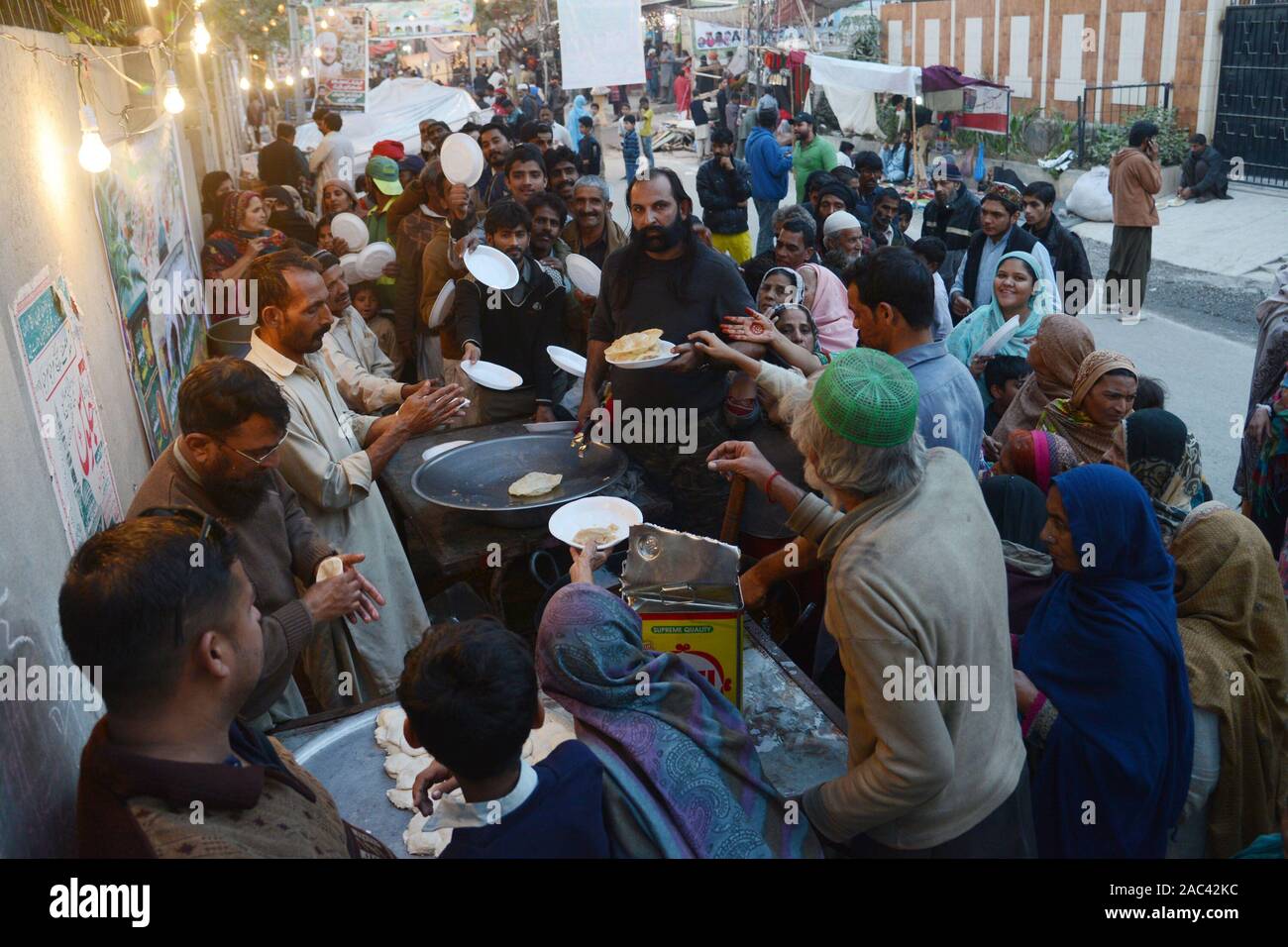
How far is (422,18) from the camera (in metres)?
22.1

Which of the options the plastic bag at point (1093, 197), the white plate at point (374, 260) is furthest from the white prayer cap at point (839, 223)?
the plastic bag at point (1093, 197)

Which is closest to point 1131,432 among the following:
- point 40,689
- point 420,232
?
point 40,689

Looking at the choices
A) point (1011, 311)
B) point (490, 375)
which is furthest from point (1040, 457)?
point (490, 375)

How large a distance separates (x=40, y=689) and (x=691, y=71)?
28.6 meters

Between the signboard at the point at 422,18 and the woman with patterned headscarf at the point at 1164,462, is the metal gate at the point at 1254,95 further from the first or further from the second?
the signboard at the point at 422,18

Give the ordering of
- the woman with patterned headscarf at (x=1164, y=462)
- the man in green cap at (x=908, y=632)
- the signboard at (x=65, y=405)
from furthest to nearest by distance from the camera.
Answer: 1. the woman with patterned headscarf at (x=1164, y=462)
2. the signboard at (x=65, y=405)
3. the man in green cap at (x=908, y=632)

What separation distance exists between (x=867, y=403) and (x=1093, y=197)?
14.4 m

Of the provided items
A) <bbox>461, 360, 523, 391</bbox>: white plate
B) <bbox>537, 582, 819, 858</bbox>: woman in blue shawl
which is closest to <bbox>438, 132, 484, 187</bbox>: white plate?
<bbox>461, 360, 523, 391</bbox>: white plate

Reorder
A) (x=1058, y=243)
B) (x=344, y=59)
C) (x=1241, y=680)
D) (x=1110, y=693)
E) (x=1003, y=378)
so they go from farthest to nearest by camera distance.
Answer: (x=344, y=59)
(x=1058, y=243)
(x=1003, y=378)
(x=1241, y=680)
(x=1110, y=693)

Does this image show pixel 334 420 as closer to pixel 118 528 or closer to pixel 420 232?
pixel 118 528

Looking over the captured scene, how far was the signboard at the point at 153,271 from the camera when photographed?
4.68 m

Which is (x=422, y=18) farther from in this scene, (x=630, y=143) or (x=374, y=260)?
(x=374, y=260)

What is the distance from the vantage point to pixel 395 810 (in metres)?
2.53

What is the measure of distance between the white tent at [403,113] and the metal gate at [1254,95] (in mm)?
12152
